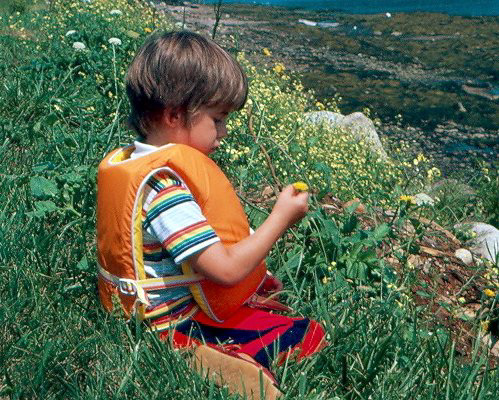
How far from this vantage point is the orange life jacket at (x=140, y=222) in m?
2.36

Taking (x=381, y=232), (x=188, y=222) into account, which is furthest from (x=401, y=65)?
(x=188, y=222)

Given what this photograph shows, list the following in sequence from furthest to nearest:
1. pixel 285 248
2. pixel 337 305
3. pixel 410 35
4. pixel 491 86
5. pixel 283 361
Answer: pixel 410 35
pixel 491 86
pixel 285 248
pixel 337 305
pixel 283 361

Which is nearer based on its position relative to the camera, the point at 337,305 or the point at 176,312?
the point at 176,312

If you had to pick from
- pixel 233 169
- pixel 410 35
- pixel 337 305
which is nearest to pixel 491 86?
pixel 410 35

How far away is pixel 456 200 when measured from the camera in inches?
221

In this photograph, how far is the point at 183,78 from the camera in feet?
7.93

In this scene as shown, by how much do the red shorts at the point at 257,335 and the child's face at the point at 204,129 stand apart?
511 millimetres

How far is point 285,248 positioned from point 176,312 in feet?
2.87

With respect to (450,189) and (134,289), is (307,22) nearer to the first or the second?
(450,189)

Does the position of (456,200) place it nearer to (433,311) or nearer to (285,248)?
(433,311)

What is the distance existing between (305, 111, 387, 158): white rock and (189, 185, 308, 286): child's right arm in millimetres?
4164

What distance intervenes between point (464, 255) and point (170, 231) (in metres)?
2.21

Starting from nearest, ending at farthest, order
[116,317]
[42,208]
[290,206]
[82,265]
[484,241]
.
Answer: [290,206]
[116,317]
[82,265]
[42,208]
[484,241]

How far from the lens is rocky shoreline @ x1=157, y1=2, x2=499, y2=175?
8782 mm
